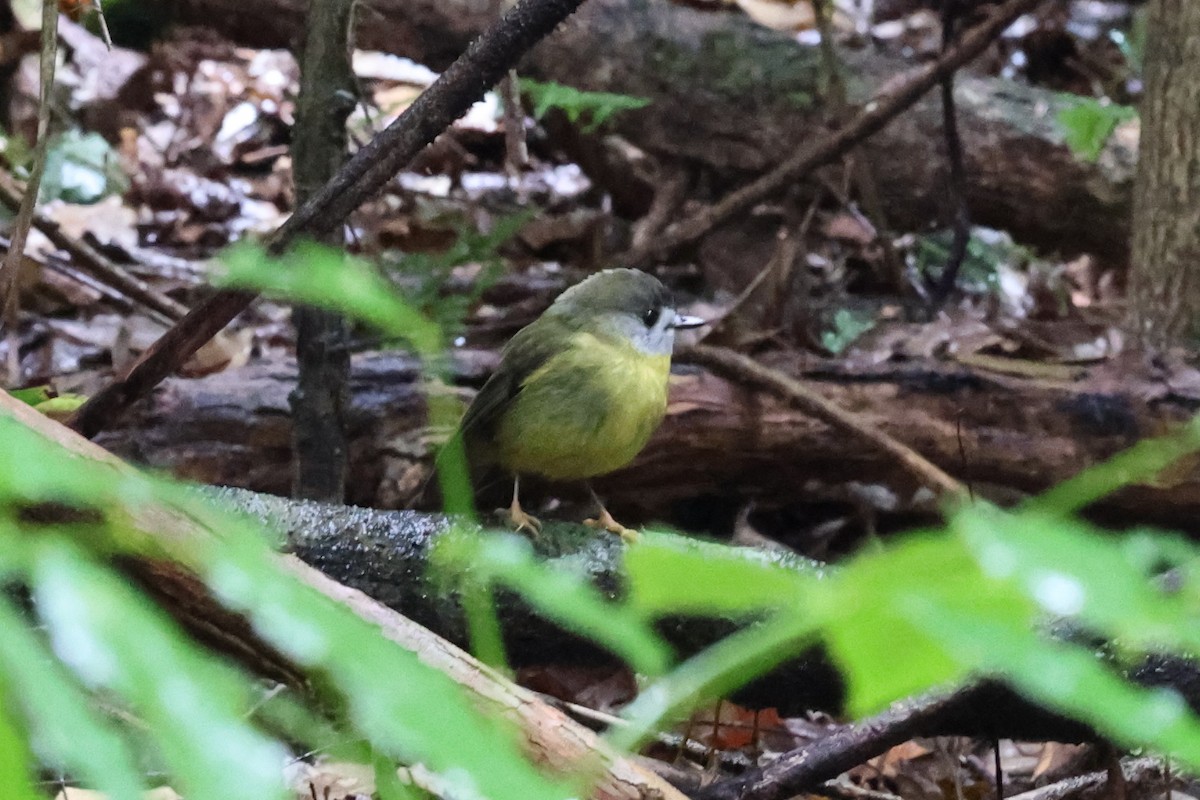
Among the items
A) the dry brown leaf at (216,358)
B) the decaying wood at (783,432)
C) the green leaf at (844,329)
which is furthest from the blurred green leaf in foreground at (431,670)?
the green leaf at (844,329)

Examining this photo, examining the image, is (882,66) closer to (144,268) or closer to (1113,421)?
(1113,421)

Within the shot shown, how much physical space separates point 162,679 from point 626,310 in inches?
131

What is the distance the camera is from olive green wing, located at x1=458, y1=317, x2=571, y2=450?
3600mm

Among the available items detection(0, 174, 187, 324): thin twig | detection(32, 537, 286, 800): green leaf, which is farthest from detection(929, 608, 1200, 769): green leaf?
detection(0, 174, 187, 324): thin twig

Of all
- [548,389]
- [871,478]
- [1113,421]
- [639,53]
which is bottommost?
[871,478]

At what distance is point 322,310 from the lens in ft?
11.3

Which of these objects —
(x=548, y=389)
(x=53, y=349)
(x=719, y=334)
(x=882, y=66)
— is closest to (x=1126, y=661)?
(x=548, y=389)

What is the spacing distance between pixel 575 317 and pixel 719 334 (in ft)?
3.62

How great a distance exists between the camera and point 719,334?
15.5ft

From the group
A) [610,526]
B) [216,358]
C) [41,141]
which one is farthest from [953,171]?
[41,141]

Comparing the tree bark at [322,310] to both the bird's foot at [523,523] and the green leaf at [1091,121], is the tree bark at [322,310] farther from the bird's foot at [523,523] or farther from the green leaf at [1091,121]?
the green leaf at [1091,121]

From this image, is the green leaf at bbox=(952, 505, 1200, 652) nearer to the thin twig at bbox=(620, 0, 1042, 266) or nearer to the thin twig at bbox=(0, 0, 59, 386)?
the thin twig at bbox=(0, 0, 59, 386)

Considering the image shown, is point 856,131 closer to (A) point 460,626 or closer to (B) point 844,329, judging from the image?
(B) point 844,329

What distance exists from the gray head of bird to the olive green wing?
13 cm
